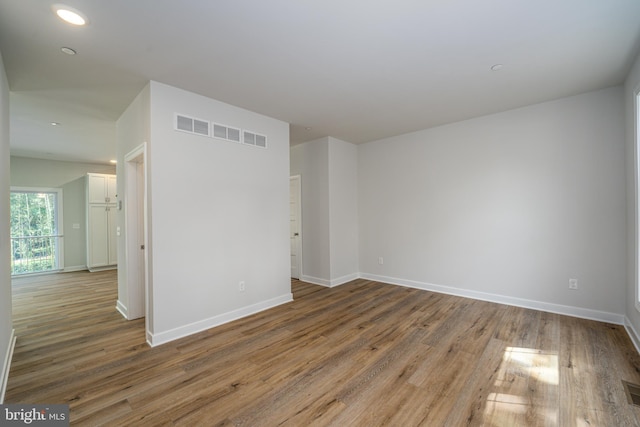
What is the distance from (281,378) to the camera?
229cm

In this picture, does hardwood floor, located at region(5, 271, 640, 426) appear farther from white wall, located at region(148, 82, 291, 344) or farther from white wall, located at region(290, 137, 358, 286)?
white wall, located at region(290, 137, 358, 286)

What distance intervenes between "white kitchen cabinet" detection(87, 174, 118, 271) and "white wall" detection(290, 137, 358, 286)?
508cm

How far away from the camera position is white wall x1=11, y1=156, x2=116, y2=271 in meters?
6.40

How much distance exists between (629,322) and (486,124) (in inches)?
114

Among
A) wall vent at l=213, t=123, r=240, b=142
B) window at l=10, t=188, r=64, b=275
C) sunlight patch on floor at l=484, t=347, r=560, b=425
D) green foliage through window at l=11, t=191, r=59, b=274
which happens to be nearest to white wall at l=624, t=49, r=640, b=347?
sunlight patch on floor at l=484, t=347, r=560, b=425

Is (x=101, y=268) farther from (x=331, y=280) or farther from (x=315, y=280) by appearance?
(x=331, y=280)

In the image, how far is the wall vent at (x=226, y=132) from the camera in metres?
3.42

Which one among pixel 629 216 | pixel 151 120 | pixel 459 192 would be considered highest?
pixel 151 120

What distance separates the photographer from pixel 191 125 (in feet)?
10.5

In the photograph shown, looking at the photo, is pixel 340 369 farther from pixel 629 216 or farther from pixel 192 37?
pixel 629 216

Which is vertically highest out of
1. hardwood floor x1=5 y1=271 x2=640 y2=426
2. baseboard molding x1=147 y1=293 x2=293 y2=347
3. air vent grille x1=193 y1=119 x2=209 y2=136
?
air vent grille x1=193 y1=119 x2=209 y2=136

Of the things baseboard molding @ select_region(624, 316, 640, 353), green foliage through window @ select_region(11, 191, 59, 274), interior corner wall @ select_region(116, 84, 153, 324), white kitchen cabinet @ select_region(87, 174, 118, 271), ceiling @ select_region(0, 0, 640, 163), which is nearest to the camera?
ceiling @ select_region(0, 0, 640, 163)

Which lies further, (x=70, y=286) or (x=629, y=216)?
(x=70, y=286)

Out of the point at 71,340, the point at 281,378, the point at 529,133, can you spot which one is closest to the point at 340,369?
the point at 281,378
